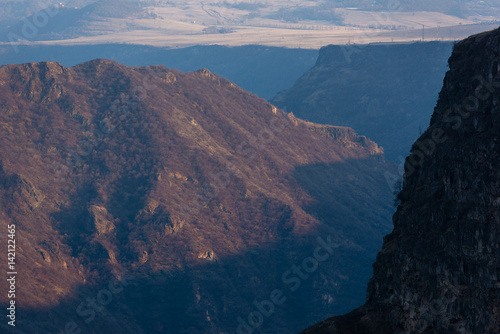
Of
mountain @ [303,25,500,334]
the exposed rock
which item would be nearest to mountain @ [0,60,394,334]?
the exposed rock

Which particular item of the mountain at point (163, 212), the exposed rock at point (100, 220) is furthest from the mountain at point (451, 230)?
the exposed rock at point (100, 220)

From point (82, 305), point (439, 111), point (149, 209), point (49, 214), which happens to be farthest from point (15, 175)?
point (439, 111)

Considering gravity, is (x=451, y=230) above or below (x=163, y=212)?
above

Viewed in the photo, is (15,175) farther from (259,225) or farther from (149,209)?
(259,225)

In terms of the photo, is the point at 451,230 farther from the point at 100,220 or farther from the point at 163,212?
the point at 100,220

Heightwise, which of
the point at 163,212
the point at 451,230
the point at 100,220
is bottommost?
the point at 100,220

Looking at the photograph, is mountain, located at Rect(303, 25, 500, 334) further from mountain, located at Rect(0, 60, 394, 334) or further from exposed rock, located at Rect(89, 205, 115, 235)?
exposed rock, located at Rect(89, 205, 115, 235)

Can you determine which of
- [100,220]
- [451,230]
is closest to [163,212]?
[100,220]
